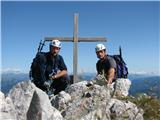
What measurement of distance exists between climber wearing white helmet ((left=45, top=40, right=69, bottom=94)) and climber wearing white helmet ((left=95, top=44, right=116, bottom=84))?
1091 mm

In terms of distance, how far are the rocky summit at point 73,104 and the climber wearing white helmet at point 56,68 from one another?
1564 mm

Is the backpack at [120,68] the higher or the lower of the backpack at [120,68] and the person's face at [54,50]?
the lower

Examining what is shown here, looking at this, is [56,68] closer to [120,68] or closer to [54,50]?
[54,50]

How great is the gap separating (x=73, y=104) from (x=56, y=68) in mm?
3964

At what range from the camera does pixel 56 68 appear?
1327 centimetres

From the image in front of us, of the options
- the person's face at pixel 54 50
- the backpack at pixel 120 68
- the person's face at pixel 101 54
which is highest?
the person's face at pixel 54 50

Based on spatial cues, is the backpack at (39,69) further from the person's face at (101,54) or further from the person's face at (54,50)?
the person's face at (101,54)

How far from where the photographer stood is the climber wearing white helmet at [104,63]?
1266 cm

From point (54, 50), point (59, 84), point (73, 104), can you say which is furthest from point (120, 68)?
point (73, 104)

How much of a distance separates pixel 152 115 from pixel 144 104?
0.46m

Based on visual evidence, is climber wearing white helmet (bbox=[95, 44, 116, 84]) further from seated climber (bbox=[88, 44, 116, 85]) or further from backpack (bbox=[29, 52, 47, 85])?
backpack (bbox=[29, 52, 47, 85])

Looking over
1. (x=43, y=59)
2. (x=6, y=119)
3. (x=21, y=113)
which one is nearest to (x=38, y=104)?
(x=21, y=113)

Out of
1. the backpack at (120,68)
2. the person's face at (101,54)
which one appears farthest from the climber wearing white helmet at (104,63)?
the backpack at (120,68)

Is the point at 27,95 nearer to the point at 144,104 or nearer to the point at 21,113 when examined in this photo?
the point at 21,113
